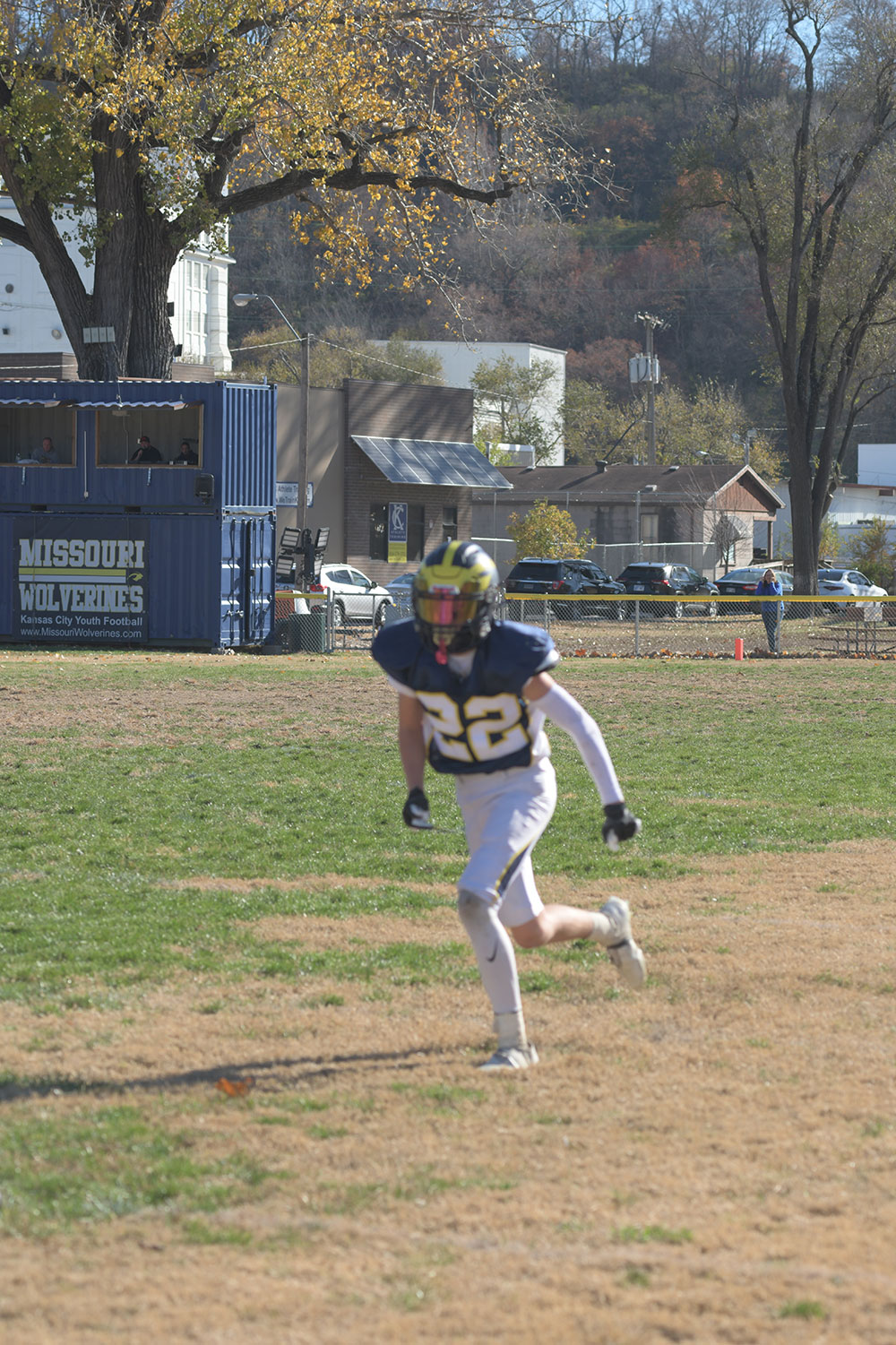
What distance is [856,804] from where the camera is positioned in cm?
1235

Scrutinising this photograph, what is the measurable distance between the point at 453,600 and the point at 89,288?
77908 mm

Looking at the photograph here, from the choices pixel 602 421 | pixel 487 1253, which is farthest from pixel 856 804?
pixel 602 421

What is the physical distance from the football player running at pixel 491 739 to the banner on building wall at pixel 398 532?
1843 inches

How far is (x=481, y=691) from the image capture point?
5.67 meters

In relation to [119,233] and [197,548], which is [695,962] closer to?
[197,548]

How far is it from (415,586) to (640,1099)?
2.01 meters

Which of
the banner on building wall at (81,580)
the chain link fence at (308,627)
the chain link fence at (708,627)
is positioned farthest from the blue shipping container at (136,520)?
the chain link fence at (708,627)

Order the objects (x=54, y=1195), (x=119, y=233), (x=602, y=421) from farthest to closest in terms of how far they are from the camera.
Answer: (x=602, y=421) < (x=119, y=233) < (x=54, y=1195)

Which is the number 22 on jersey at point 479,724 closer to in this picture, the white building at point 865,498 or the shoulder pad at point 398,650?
the shoulder pad at point 398,650

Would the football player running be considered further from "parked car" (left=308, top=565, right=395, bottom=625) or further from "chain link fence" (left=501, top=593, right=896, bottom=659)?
"parked car" (left=308, top=565, right=395, bottom=625)

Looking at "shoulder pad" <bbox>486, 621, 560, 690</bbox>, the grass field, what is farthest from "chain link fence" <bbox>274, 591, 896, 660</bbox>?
"shoulder pad" <bbox>486, 621, 560, 690</bbox>

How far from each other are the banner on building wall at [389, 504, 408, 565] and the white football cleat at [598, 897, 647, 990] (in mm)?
46616

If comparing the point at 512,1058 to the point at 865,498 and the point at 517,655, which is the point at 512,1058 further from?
the point at 865,498

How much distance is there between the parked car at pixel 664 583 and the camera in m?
45.6
